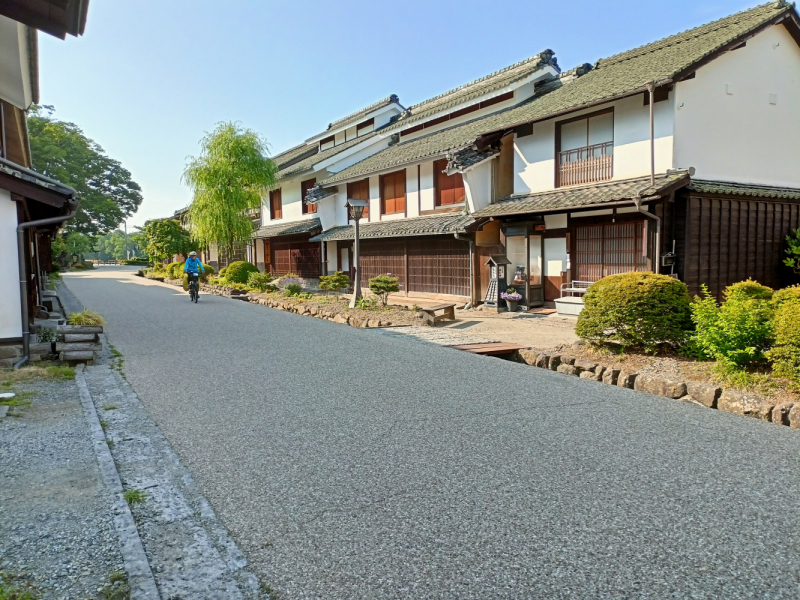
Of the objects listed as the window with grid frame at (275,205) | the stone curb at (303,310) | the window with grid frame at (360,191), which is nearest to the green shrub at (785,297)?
the stone curb at (303,310)

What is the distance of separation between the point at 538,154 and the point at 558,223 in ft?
6.90

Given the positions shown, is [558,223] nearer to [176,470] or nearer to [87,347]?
[87,347]

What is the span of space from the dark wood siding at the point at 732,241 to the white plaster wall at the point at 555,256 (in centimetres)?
315

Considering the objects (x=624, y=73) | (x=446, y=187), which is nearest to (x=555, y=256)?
(x=624, y=73)

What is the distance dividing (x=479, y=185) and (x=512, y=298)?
3729mm

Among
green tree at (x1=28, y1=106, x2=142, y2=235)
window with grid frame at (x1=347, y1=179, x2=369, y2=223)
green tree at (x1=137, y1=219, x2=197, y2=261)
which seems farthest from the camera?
green tree at (x1=28, y1=106, x2=142, y2=235)

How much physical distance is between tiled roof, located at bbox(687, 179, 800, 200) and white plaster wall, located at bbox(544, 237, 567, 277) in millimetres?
3487

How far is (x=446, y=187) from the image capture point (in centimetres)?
1920

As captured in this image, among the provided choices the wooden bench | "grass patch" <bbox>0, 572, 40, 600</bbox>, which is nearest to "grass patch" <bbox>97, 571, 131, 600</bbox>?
"grass patch" <bbox>0, 572, 40, 600</bbox>

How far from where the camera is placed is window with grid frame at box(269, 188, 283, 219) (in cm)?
3108

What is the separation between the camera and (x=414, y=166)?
20.3m

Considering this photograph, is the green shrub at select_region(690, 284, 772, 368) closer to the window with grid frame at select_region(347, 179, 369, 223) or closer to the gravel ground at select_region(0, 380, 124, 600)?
the gravel ground at select_region(0, 380, 124, 600)

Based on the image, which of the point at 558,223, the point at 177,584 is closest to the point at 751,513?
the point at 177,584

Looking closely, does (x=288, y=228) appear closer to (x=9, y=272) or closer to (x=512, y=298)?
(x=512, y=298)
